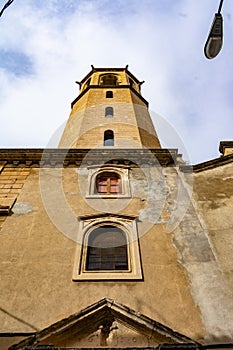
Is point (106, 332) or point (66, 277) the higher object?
point (66, 277)

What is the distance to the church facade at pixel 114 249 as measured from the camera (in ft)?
21.5

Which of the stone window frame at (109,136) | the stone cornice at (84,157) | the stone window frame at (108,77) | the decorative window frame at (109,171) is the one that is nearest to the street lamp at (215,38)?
the decorative window frame at (109,171)

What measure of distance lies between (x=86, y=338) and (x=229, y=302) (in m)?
2.96

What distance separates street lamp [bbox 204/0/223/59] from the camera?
6.01 m

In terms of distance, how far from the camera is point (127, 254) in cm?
855

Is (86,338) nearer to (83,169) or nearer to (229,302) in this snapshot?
(229,302)

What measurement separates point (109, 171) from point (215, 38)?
6.88 metres

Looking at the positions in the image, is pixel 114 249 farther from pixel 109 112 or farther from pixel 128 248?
pixel 109 112

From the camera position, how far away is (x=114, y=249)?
343 inches

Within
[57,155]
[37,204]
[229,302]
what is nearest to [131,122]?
[57,155]

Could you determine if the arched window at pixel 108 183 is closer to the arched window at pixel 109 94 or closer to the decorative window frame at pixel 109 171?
the decorative window frame at pixel 109 171

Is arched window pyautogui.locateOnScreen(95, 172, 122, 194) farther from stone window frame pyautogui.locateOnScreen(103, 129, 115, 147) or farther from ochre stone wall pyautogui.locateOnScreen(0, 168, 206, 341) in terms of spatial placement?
stone window frame pyautogui.locateOnScreen(103, 129, 115, 147)

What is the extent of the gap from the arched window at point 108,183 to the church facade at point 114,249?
4 centimetres

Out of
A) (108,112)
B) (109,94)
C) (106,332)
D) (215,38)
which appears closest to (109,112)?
(108,112)
